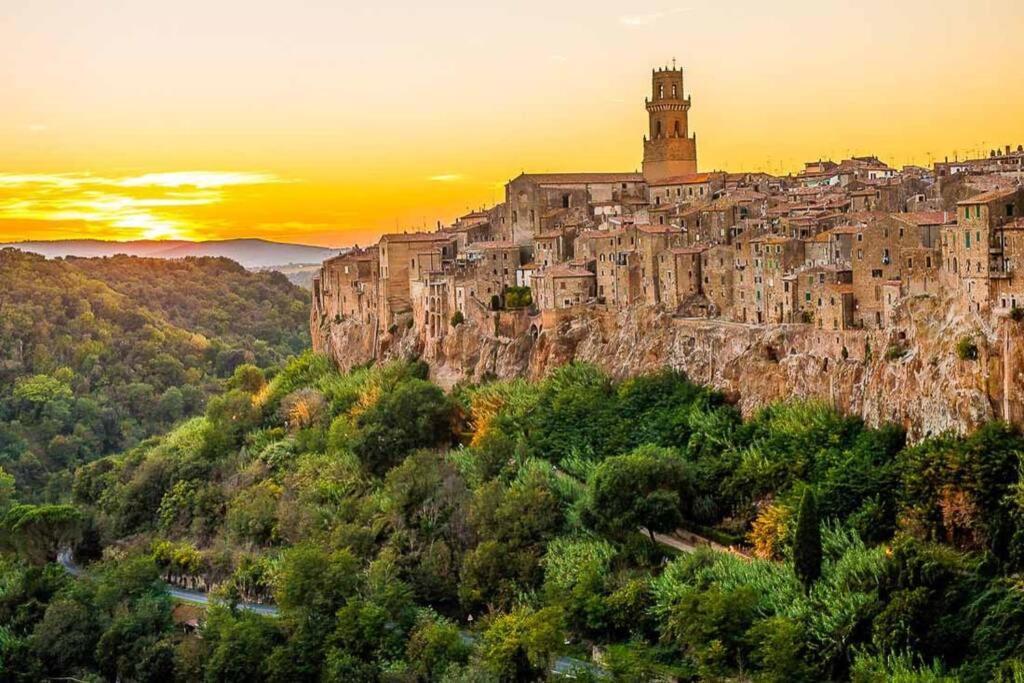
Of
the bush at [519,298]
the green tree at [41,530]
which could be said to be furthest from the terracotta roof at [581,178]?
the green tree at [41,530]

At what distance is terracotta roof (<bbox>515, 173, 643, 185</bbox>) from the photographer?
58812mm

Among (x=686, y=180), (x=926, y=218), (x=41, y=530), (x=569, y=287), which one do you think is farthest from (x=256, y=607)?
(x=686, y=180)

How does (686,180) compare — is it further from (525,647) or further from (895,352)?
(525,647)

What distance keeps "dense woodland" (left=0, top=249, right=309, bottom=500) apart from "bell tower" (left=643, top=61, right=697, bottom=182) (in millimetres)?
32203

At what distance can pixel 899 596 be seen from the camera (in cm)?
2975

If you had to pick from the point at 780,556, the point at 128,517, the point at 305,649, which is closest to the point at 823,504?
the point at 780,556

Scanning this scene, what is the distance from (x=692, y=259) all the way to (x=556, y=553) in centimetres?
1184

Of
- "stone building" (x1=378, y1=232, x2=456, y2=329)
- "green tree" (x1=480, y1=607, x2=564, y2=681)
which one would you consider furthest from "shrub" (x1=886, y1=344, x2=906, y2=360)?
"stone building" (x1=378, y1=232, x2=456, y2=329)

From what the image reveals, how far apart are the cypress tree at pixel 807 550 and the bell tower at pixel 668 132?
109 feet

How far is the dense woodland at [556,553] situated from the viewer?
99.5 feet

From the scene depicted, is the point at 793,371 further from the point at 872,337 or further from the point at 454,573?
the point at 454,573

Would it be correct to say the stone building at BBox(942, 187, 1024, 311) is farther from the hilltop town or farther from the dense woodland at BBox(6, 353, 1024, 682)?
the dense woodland at BBox(6, 353, 1024, 682)

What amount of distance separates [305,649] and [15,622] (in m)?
11.3

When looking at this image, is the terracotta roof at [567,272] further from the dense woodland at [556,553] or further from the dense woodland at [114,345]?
the dense woodland at [114,345]
